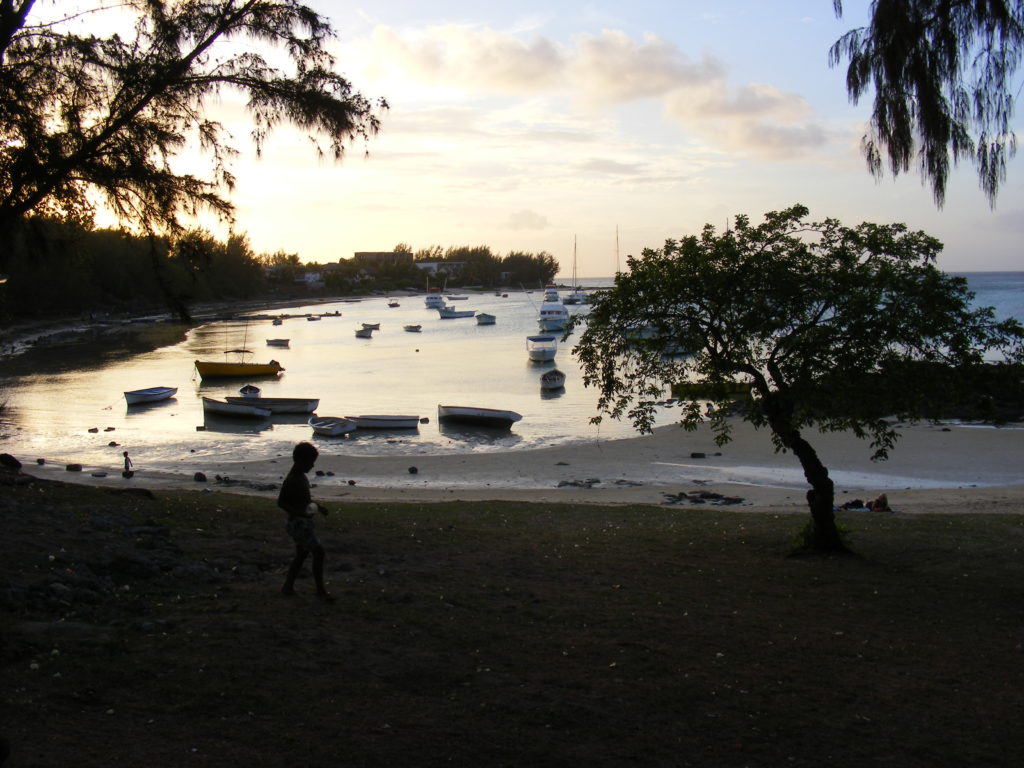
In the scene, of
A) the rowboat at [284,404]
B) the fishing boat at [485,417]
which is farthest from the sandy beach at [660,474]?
the rowboat at [284,404]

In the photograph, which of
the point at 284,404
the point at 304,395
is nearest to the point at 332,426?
the point at 284,404

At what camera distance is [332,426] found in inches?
1297

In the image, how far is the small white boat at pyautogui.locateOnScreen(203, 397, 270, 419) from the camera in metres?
36.7

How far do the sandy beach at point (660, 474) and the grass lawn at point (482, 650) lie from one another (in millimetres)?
8593

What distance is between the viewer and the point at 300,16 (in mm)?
10109

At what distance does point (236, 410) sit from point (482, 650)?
31.8 metres

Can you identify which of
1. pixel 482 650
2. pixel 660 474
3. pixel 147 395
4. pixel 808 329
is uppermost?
pixel 808 329

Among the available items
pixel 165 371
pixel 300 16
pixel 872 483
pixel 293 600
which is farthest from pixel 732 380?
pixel 165 371

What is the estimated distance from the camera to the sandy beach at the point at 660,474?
2083 centimetres

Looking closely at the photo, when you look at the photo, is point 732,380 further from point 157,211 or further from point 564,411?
point 564,411

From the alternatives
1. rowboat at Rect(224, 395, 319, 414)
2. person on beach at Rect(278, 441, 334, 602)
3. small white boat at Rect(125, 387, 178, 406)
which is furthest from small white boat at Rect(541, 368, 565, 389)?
person on beach at Rect(278, 441, 334, 602)

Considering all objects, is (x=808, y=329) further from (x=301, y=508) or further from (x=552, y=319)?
(x=552, y=319)

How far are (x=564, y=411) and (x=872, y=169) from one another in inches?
1211

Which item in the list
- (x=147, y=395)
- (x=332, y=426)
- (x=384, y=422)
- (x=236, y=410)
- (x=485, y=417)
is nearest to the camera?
(x=332, y=426)
